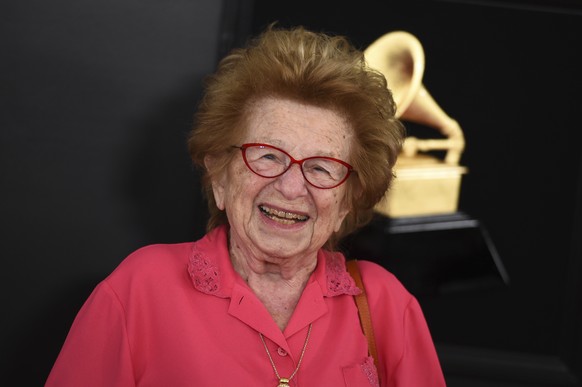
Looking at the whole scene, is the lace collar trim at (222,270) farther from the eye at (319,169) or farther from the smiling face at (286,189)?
the eye at (319,169)

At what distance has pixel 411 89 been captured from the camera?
3.56 metres

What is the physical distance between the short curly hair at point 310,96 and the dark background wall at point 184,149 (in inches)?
35.1

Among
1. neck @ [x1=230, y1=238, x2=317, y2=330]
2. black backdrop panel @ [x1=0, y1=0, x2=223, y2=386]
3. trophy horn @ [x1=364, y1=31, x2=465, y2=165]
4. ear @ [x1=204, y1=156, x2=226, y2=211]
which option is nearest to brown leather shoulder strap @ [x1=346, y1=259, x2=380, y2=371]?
neck @ [x1=230, y1=238, x2=317, y2=330]

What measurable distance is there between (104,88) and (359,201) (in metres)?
1.38

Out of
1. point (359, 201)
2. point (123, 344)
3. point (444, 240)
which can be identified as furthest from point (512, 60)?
point (123, 344)

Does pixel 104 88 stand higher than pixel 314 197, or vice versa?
pixel 104 88

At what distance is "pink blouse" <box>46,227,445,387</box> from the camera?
7.92 feet

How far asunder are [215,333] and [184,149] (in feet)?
4.34

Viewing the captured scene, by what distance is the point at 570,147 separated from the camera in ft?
12.2

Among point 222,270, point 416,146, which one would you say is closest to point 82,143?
point 222,270

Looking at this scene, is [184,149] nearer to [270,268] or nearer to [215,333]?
[270,268]

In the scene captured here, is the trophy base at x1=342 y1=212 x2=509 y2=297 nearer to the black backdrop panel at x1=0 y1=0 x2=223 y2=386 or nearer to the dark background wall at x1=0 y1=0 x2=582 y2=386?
the dark background wall at x1=0 y1=0 x2=582 y2=386

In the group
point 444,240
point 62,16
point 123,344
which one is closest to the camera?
point 123,344

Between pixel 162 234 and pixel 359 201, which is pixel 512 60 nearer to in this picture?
pixel 359 201
